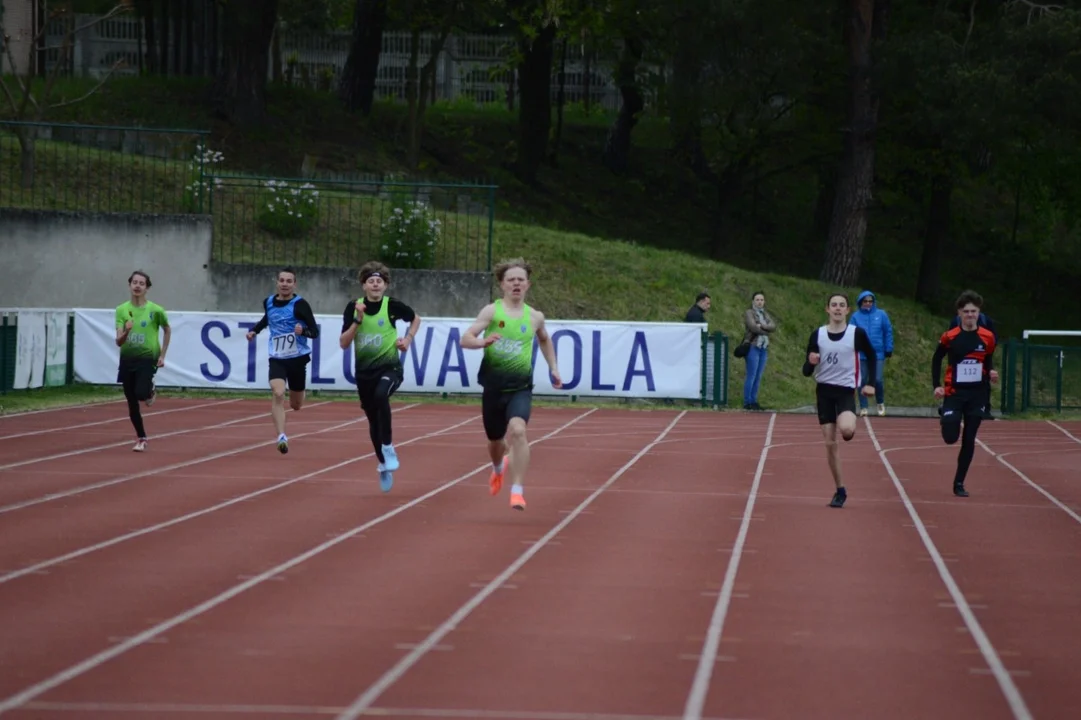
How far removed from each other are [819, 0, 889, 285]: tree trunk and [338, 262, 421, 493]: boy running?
79.8 feet

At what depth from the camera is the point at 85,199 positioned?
2998 centimetres

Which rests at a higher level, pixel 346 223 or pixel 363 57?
pixel 363 57

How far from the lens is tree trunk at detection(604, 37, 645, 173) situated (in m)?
45.7

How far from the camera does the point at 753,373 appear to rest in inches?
1040

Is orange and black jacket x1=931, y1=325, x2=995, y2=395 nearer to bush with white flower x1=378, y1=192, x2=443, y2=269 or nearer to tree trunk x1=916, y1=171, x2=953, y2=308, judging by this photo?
bush with white flower x1=378, y1=192, x2=443, y2=269

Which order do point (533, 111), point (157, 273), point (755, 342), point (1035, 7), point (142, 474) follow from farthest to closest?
point (533, 111) → point (1035, 7) → point (157, 273) → point (755, 342) → point (142, 474)

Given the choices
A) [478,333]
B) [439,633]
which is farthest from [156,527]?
[439,633]

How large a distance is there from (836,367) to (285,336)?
5853 millimetres

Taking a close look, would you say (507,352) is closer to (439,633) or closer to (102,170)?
(439,633)

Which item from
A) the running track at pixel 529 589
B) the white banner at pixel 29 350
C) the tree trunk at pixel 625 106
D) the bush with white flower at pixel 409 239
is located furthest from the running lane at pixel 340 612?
the tree trunk at pixel 625 106

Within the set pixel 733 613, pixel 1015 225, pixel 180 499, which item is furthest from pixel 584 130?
pixel 733 613

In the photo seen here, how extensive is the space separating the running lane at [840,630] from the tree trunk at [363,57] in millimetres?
32490

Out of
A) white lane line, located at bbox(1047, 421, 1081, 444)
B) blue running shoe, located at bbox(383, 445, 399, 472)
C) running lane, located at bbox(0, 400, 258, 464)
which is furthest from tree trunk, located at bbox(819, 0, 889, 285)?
blue running shoe, located at bbox(383, 445, 399, 472)

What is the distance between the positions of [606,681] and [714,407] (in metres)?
19.6
